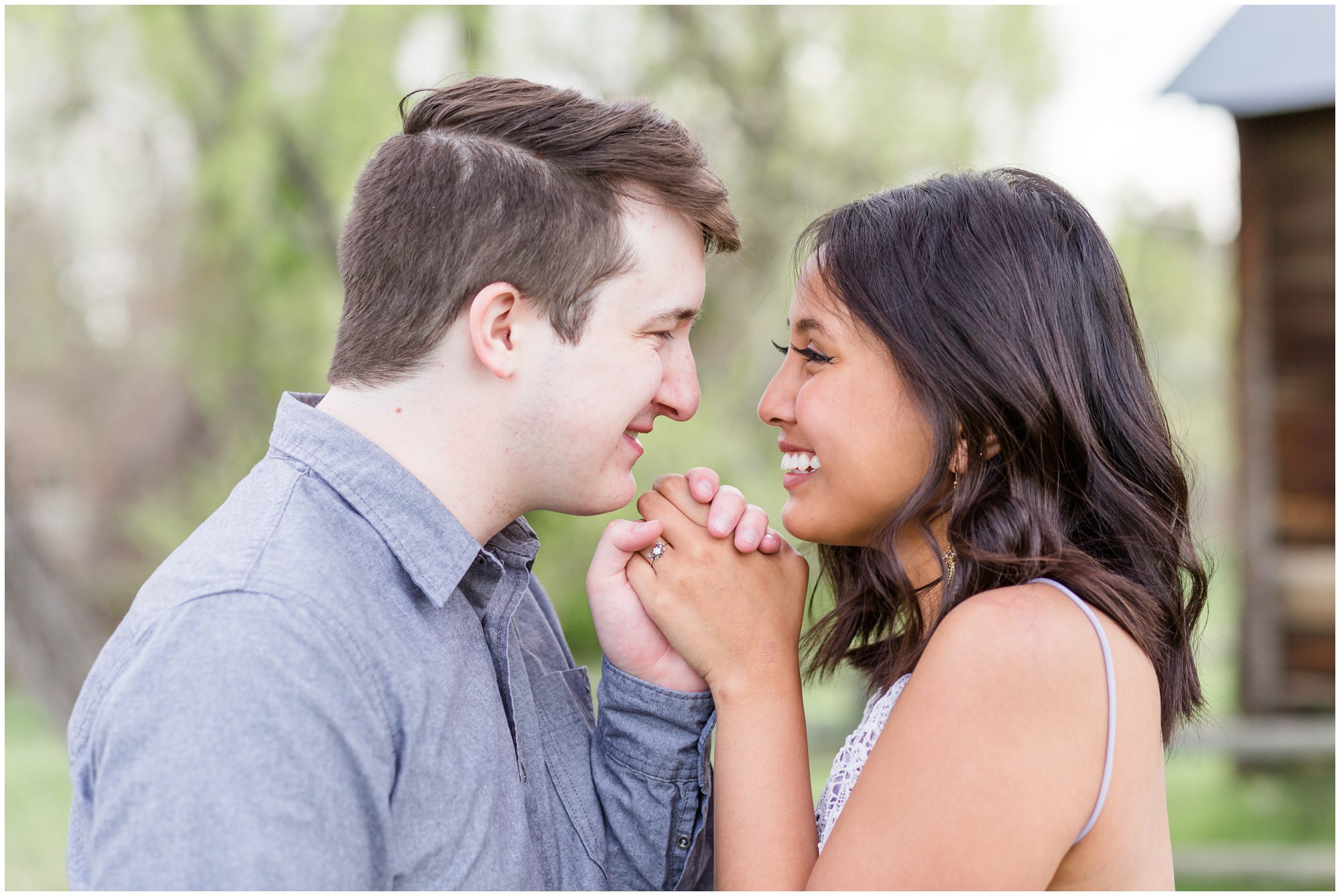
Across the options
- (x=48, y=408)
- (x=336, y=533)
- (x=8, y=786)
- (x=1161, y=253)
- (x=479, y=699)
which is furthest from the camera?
(x=1161, y=253)

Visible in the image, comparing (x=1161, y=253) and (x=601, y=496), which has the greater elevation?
(x=1161, y=253)

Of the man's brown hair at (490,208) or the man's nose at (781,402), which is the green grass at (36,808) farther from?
the man's nose at (781,402)

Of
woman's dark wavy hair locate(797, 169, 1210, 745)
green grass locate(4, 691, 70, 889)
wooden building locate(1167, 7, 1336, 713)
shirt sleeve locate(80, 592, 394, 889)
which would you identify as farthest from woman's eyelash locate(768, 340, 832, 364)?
green grass locate(4, 691, 70, 889)

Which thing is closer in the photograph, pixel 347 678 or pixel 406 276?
pixel 347 678

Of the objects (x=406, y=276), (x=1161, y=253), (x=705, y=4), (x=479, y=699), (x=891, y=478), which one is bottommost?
(x=479, y=699)

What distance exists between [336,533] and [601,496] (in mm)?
519

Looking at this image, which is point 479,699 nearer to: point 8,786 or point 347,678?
point 347,678

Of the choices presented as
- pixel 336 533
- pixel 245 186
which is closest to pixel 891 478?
pixel 336 533

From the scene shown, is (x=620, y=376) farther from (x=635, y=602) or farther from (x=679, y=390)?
(x=635, y=602)

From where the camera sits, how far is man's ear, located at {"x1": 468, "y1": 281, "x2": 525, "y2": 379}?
1.70 metres

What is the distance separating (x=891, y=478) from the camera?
189 centimetres

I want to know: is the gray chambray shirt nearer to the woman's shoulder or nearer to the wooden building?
the woman's shoulder

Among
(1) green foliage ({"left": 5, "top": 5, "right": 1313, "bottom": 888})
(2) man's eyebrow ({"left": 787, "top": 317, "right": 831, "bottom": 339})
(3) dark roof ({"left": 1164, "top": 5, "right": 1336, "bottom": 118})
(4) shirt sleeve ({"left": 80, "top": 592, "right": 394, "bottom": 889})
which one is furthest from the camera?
(1) green foliage ({"left": 5, "top": 5, "right": 1313, "bottom": 888})

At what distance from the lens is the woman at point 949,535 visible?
1.54 meters
